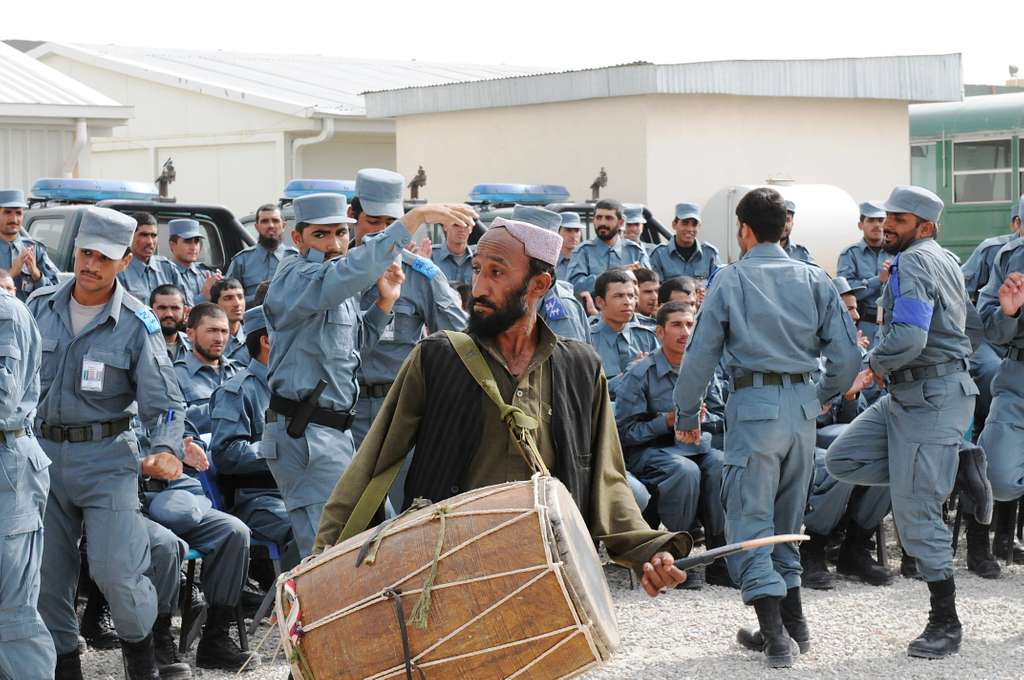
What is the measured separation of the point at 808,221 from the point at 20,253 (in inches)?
390

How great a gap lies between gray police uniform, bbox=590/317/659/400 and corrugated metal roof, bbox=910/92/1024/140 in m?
13.0

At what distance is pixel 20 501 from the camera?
17.2ft

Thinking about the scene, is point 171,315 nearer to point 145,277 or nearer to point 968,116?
point 145,277

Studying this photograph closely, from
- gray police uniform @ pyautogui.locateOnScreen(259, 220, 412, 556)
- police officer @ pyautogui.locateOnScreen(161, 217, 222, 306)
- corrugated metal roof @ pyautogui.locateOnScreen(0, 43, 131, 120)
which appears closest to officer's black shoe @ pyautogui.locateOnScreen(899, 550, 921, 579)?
gray police uniform @ pyautogui.locateOnScreen(259, 220, 412, 556)

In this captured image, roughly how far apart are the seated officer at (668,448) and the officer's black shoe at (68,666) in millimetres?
3412

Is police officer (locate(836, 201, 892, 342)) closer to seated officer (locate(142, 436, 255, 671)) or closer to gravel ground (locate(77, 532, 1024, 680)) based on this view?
gravel ground (locate(77, 532, 1024, 680))

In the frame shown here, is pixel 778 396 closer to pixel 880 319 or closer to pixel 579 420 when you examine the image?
pixel 880 319

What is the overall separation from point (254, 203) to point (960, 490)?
17160 millimetres

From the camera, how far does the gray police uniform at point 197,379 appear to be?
8141 millimetres

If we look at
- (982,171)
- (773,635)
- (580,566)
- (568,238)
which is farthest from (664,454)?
(982,171)

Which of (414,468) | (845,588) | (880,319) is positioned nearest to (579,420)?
Result: (414,468)

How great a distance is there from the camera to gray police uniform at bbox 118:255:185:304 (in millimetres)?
11859

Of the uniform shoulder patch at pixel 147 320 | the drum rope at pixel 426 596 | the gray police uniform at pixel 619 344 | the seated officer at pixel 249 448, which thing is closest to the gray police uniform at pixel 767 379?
the seated officer at pixel 249 448

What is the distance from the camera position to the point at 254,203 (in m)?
23.4
